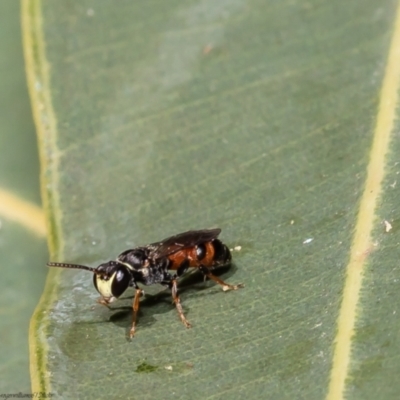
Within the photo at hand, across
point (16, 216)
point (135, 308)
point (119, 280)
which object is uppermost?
point (16, 216)

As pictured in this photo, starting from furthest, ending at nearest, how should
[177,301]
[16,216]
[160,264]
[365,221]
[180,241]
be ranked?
[16,216], [160,264], [180,241], [177,301], [365,221]

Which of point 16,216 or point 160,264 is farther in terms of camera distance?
point 16,216

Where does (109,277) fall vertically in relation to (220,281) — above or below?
above

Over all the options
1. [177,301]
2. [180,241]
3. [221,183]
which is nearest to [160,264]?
[180,241]

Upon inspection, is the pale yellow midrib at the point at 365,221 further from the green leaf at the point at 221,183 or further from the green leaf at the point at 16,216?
the green leaf at the point at 16,216

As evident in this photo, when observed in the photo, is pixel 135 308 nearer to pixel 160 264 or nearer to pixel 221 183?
pixel 160 264

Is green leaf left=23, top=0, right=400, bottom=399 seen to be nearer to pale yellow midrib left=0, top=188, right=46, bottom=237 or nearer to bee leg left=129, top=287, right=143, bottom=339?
bee leg left=129, top=287, right=143, bottom=339
